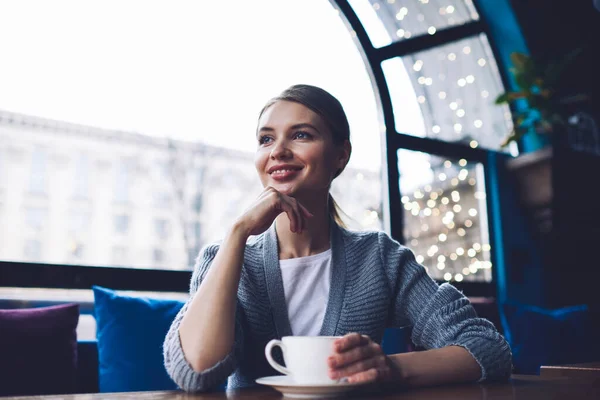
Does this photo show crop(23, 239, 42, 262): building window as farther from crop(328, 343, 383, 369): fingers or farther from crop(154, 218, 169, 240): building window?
crop(328, 343, 383, 369): fingers

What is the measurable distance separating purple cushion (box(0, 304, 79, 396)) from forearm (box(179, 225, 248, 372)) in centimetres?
88

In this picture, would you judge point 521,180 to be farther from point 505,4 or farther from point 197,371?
point 197,371

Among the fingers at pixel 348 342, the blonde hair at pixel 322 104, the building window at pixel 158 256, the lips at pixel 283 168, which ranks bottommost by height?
the fingers at pixel 348 342

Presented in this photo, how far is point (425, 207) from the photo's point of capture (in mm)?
3604

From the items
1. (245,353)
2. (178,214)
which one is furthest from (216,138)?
(245,353)

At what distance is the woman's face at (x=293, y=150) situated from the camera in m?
1.38

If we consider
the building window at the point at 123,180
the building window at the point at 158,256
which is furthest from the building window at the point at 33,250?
the building window at the point at 158,256

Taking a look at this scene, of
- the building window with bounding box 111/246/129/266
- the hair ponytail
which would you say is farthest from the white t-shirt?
the building window with bounding box 111/246/129/266

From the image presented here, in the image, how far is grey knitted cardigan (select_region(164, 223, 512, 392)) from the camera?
1173 millimetres

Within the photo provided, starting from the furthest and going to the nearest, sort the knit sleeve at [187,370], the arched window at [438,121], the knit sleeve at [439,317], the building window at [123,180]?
the arched window at [438,121] → the building window at [123,180] → the knit sleeve at [439,317] → the knit sleeve at [187,370]

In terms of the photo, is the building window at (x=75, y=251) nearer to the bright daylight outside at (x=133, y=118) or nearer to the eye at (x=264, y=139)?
the bright daylight outside at (x=133, y=118)

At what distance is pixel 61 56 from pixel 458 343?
7.02 feet

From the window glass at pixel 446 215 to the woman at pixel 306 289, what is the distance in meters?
1.98

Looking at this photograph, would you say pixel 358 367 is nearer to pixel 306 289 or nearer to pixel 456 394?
pixel 456 394
